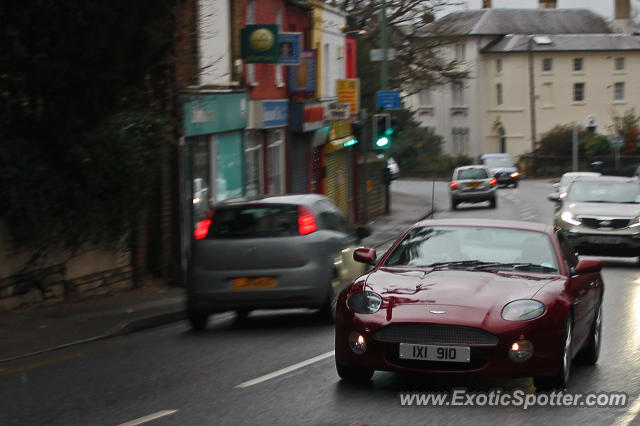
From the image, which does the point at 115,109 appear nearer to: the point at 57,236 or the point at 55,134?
the point at 55,134

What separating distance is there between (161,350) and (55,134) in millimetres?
4193

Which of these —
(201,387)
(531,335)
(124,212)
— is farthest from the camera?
(124,212)

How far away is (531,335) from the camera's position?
844 centimetres

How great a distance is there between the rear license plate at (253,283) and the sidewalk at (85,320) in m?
1.48

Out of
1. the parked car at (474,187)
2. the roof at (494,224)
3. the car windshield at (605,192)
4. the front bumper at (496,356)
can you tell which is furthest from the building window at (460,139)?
the front bumper at (496,356)

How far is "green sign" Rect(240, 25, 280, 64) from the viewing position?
2561cm

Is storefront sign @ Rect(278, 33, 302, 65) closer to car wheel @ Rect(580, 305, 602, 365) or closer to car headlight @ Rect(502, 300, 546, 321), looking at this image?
car wheel @ Rect(580, 305, 602, 365)

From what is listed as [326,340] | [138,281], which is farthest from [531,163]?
[326,340]

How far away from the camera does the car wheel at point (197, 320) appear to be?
1348cm

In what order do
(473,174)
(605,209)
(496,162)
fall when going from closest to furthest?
(605,209) → (473,174) → (496,162)

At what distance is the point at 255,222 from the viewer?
13609 mm

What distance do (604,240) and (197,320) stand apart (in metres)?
11.1

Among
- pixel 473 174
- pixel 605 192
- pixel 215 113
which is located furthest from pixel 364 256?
pixel 473 174

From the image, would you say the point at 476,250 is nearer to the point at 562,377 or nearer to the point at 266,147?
the point at 562,377
